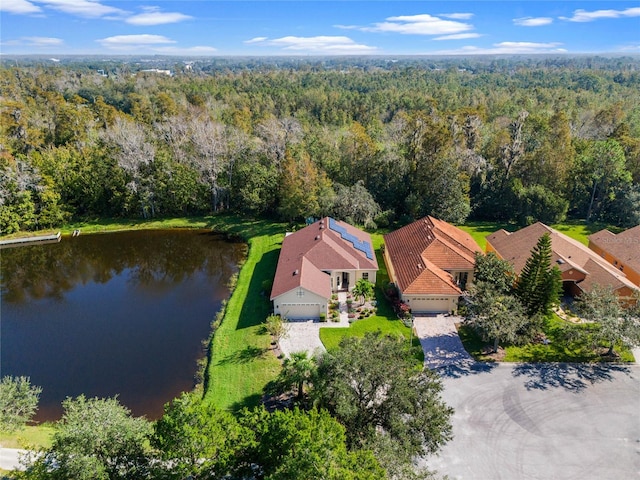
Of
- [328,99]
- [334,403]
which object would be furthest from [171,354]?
[328,99]

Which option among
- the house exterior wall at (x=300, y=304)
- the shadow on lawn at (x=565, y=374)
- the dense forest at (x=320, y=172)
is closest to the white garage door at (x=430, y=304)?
the house exterior wall at (x=300, y=304)

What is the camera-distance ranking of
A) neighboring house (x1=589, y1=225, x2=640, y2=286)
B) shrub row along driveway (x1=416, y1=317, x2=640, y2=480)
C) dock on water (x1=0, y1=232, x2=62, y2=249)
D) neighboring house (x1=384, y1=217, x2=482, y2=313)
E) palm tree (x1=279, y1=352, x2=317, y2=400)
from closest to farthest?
1. shrub row along driveway (x1=416, y1=317, x2=640, y2=480)
2. palm tree (x1=279, y1=352, x2=317, y2=400)
3. neighboring house (x1=384, y1=217, x2=482, y2=313)
4. neighboring house (x1=589, y1=225, x2=640, y2=286)
5. dock on water (x1=0, y1=232, x2=62, y2=249)

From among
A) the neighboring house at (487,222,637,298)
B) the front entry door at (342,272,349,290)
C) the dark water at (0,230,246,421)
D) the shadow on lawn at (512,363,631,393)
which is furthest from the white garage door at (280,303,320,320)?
the neighboring house at (487,222,637,298)

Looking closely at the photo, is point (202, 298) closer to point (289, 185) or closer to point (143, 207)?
point (289, 185)

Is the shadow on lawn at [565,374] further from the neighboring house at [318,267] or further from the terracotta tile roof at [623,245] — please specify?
the terracotta tile roof at [623,245]

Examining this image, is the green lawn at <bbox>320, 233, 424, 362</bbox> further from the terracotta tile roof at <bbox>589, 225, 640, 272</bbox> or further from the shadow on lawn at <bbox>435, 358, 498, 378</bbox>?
the terracotta tile roof at <bbox>589, 225, 640, 272</bbox>
